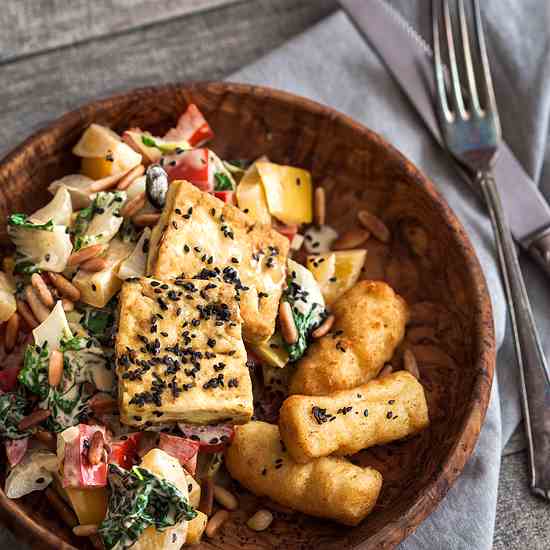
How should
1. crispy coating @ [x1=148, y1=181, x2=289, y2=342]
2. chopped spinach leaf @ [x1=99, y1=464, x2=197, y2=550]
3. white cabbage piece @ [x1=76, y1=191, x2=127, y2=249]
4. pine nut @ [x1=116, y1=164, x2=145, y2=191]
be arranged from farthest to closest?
pine nut @ [x1=116, y1=164, x2=145, y2=191] < white cabbage piece @ [x1=76, y1=191, x2=127, y2=249] < crispy coating @ [x1=148, y1=181, x2=289, y2=342] < chopped spinach leaf @ [x1=99, y1=464, x2=197, y2=550]

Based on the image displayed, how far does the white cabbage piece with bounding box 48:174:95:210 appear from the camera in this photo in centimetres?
274

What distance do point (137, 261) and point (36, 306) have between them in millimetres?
326

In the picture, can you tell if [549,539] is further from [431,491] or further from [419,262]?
[419,262]

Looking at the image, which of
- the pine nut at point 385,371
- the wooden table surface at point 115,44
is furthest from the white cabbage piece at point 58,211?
the pine nut at point 385,371

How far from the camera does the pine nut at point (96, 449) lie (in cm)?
224

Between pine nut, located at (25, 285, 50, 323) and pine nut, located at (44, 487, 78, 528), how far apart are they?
1.63 ft

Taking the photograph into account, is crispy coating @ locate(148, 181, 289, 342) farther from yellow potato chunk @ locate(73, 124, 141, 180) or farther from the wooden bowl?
the wooden bowl

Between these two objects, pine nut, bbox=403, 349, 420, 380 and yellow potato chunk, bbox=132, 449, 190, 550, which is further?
pine nut, bbox=403, 349, 420, 380

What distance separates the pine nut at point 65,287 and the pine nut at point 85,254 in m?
0.06

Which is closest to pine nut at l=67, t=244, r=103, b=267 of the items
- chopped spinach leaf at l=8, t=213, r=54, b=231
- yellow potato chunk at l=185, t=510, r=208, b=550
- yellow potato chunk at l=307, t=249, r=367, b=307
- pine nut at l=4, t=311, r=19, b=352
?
chopped spinach leaf at l=8, t=213, r=54, b=231

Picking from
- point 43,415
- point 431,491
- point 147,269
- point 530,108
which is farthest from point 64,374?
point 530,108

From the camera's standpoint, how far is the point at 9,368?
2.53 m

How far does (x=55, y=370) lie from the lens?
2.39 meters

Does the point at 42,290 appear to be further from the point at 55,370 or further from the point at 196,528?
the point at 196,528
